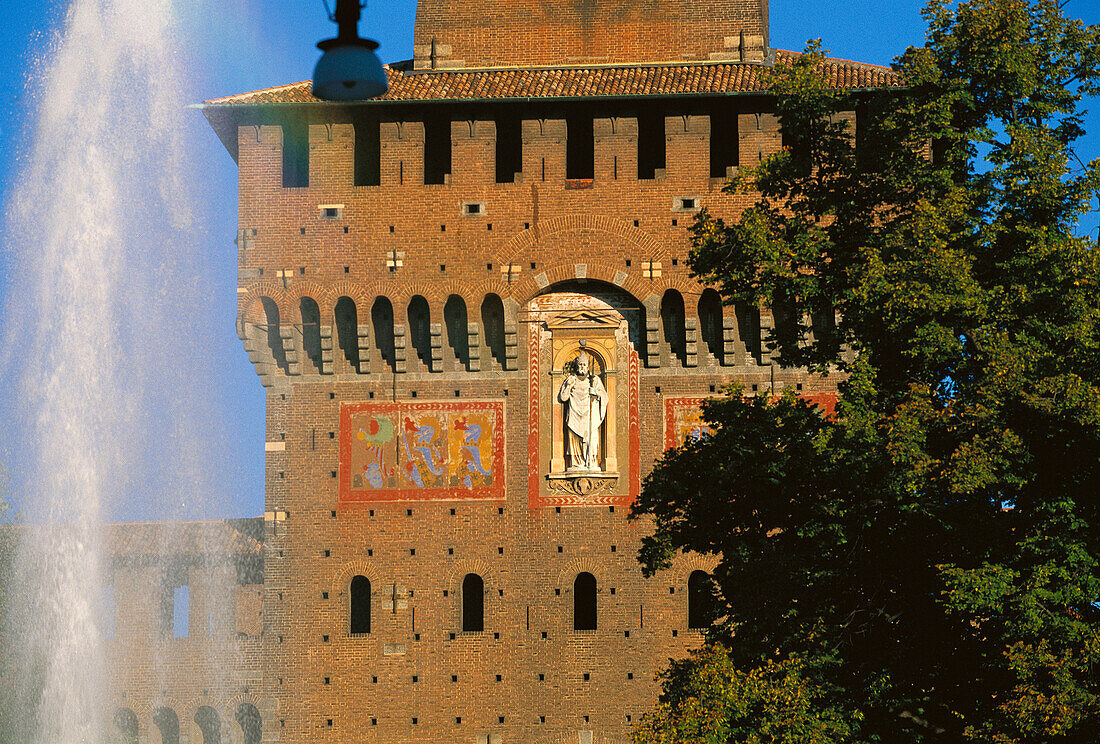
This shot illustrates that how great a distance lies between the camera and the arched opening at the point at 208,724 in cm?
2706

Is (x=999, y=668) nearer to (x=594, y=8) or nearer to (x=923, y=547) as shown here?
(x=923, y=547)

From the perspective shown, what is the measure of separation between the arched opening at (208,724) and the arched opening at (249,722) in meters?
0.47

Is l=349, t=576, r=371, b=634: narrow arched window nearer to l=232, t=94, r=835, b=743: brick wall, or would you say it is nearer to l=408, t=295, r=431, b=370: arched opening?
l=232, t=94, r=835, b=743: brick wall

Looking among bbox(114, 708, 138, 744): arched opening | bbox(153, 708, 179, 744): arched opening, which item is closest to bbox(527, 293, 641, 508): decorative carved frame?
bbox(153, 708, 179, 744): arched opening

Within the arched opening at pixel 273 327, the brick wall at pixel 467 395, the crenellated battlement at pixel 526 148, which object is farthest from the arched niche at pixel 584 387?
the arched opening at pixel 273 327

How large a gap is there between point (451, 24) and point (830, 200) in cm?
1256

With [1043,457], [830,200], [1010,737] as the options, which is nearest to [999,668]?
[1010,737]

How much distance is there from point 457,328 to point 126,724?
819cm

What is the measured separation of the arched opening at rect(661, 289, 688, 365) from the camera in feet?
86.7

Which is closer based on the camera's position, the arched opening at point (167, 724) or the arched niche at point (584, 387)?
the arched niche at point (584, 387)

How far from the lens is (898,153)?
17109 mm

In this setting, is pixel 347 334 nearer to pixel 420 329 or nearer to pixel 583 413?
pixel 420 329

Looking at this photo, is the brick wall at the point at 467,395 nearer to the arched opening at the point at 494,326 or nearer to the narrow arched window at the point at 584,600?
the arched opening at the point at 494,326

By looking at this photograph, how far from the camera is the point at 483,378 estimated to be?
26531mm
